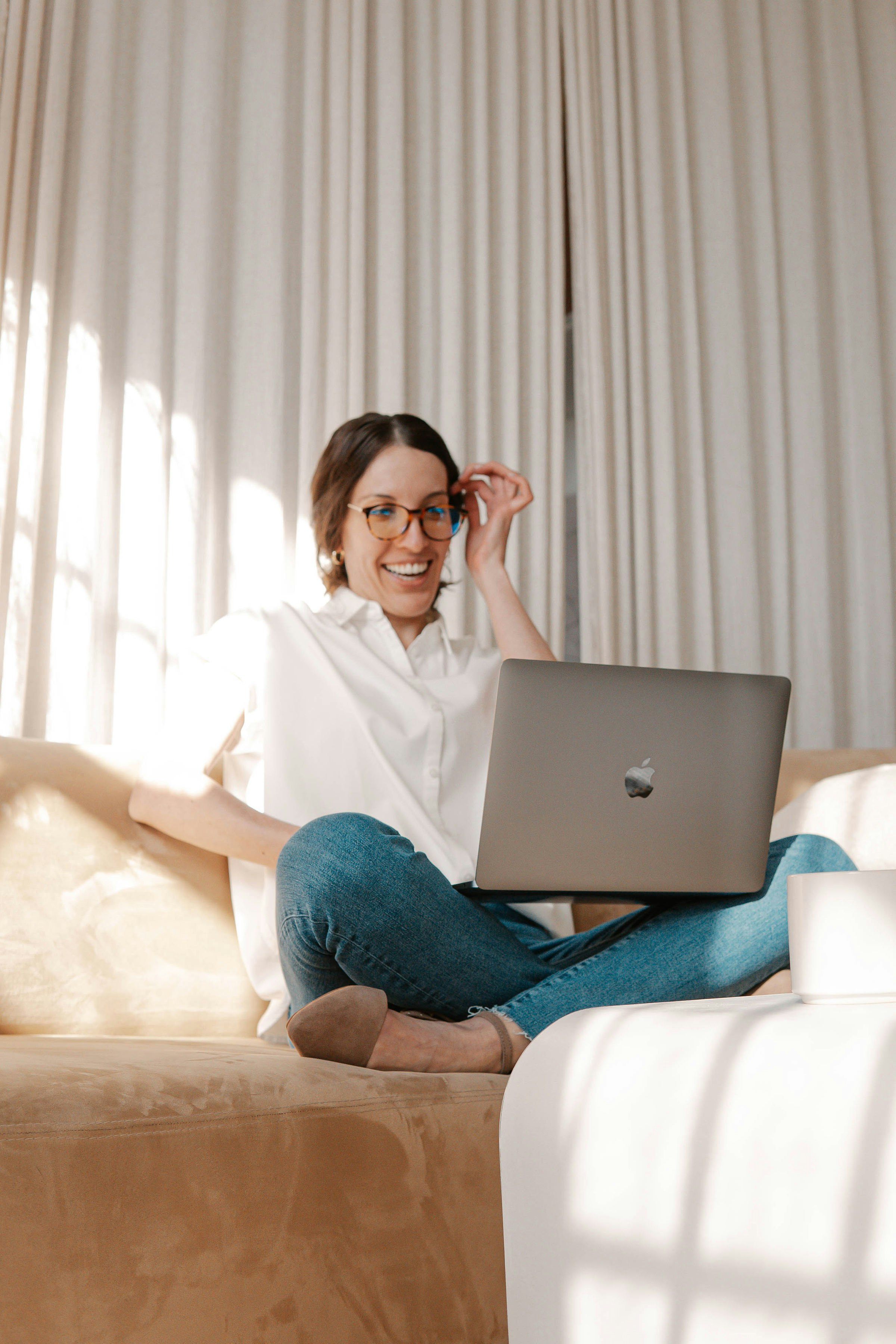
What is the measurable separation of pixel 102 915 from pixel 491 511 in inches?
41.3

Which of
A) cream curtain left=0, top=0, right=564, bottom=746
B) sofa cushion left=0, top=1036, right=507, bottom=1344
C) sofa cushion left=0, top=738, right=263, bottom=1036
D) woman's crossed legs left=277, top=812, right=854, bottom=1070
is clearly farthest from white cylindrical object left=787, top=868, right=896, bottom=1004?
cream curtain left=0, top=0, right=564, bottom=746

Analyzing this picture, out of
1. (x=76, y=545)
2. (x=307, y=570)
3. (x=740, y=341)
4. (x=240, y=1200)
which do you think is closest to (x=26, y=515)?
(x=76, y=545)

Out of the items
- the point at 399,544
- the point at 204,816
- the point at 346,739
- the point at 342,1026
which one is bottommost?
the point at 342,1026

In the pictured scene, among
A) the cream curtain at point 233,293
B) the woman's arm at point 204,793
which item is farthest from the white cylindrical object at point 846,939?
the cream curtain at point 233,293

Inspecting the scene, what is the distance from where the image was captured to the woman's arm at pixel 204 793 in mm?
1534

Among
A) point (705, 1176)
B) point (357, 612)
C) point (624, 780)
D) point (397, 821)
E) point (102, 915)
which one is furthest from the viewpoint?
point (357, 612)

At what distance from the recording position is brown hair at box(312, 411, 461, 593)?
1947mm

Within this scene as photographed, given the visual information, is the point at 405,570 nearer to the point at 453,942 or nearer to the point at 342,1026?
the point at 453,942

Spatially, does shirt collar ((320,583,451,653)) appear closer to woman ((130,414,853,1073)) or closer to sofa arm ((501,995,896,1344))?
woman ((130,414,853,1073))

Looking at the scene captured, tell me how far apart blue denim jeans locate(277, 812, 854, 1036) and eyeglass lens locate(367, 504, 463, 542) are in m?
0.74

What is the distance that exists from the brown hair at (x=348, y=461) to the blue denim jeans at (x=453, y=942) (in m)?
0.82

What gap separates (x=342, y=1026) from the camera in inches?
42.8

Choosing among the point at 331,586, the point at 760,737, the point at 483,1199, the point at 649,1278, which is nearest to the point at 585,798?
the point at 760,737

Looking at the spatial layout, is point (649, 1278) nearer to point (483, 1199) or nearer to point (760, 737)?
point (483, 1199)
